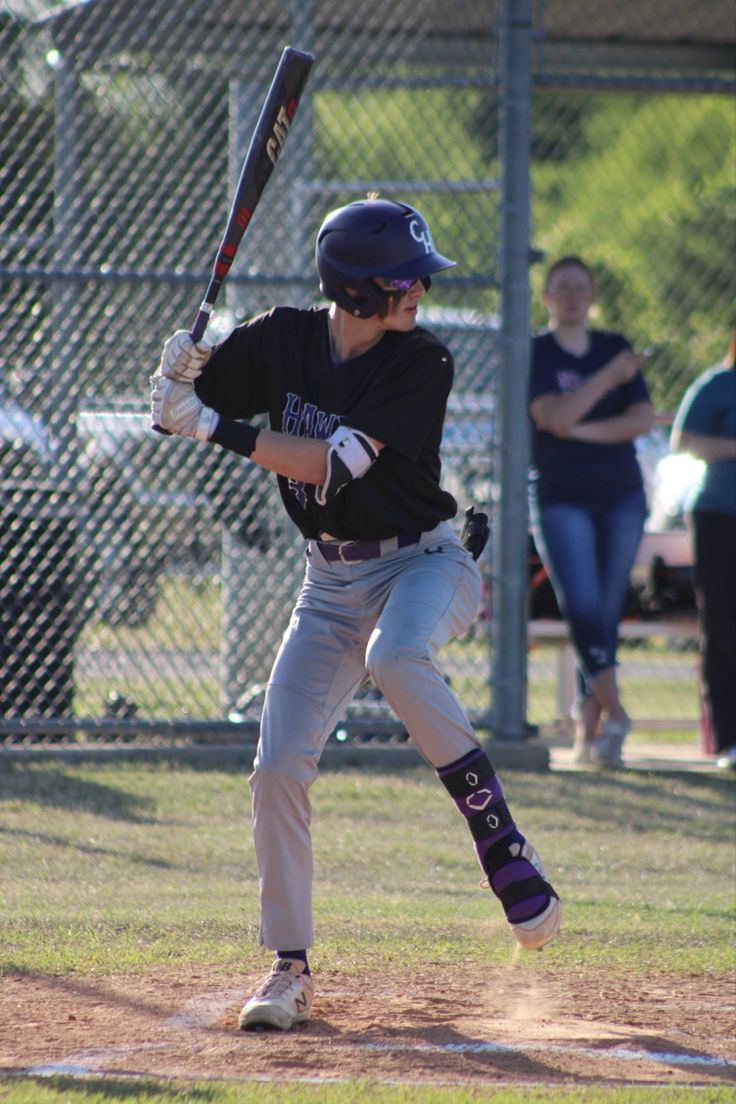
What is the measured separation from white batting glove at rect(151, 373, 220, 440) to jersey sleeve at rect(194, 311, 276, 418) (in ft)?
0.78

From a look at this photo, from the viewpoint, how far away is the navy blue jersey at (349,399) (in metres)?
4.04

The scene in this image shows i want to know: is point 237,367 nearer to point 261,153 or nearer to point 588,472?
point 261,153

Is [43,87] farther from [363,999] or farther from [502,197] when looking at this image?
[363,999]

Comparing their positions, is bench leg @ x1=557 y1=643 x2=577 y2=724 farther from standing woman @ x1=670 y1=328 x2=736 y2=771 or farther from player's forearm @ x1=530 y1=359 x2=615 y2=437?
player's forearm @ x1=530 y1=359 x2=615 y2=437

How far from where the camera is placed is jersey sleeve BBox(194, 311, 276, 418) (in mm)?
4160

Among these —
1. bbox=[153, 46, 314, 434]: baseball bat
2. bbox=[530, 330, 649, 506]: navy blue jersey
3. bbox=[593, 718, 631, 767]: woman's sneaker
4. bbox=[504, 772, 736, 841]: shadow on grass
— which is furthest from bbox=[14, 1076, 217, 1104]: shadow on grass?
bbox=[530, 330, 649, 506]: navy blue jersey

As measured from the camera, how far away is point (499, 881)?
12.8ft

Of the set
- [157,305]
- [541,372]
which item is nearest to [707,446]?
[541,372]

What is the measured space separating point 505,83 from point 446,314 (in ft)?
8.91

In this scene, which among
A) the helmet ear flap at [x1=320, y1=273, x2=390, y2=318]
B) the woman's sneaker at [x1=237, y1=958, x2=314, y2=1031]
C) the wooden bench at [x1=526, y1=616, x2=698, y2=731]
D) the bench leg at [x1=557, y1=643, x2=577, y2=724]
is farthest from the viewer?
the bench leg at [x1=557, y1=643, x2=577, y2=724]

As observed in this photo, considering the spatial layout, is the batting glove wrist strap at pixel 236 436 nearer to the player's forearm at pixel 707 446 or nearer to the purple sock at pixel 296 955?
the purple sock at pixel 296 955

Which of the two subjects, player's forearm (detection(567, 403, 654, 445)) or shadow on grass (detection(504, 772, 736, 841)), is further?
player's forearm (detection(567, 403, 654, 445))

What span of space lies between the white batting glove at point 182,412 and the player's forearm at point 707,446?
429cm

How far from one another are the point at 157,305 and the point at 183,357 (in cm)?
394
